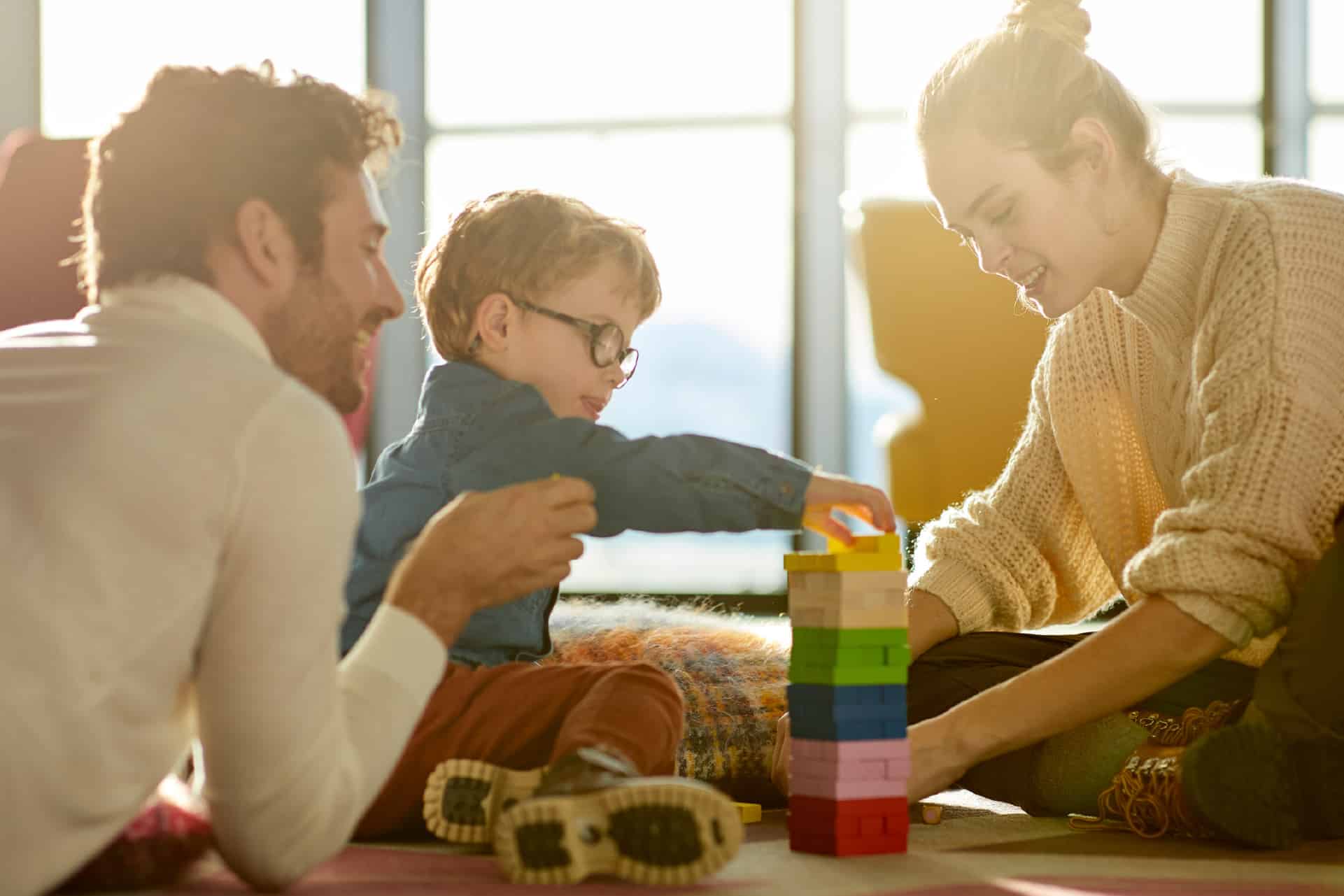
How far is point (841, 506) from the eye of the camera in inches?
58.0

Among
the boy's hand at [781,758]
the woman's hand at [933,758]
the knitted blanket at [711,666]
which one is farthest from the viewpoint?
the knitted blanket at [711,666]

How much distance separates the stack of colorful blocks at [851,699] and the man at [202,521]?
0.40 m

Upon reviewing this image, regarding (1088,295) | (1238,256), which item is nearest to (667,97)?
(1088,295)

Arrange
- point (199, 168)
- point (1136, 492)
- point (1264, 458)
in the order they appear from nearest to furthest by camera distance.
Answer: point (199, 168)
point (1264, 458)
point (1136, 492)

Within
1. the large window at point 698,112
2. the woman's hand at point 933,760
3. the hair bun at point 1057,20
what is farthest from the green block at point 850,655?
the large window at point 698,112

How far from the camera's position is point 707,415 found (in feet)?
16.1

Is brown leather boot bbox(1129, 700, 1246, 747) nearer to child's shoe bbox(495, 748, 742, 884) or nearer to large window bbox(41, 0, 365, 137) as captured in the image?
child's shoe bbox(495, 748, 742, 884)

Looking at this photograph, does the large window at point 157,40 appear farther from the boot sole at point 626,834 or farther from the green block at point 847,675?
the boot sole at point 626,834

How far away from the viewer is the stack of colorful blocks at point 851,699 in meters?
1.40

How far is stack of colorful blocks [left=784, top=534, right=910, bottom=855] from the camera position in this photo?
1.40 metres

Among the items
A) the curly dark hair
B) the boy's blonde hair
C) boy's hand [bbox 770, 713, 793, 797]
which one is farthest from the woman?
the curly dark hair

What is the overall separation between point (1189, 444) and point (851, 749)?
0.67 m

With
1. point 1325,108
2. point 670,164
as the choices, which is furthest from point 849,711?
point 1325,108

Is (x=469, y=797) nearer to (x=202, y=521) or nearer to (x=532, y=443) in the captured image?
(x=532, y=443)
